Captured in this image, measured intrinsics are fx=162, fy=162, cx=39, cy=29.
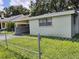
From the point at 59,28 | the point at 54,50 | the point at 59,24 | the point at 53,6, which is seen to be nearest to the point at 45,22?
the point at 59,24

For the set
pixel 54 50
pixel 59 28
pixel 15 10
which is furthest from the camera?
pixel 15 10

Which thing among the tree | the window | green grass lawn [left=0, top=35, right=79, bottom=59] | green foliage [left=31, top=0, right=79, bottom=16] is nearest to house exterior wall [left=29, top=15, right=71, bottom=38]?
the window

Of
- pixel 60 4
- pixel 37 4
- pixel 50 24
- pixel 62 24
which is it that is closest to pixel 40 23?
pixel 50 24

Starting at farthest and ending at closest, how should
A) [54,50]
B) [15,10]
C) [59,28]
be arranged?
1. [15,10]
2. [59,28]
3. [54,50]

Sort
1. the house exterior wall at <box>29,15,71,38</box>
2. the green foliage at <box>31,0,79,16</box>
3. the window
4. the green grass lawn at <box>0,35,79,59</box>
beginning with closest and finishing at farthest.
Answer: the green grass lawn at <box>0,35,79,59</box>, the house exterior wall at <box>29,15,71,38</box>, the window, the green foliage at <box>31,0,79,16</box>

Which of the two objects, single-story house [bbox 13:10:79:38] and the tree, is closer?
single-story house [bbox 13:10:79:38]

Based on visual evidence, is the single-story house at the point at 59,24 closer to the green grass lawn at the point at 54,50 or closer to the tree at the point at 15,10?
the green grass lawn at the point at 54,50

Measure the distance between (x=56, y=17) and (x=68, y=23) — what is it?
2.33 m

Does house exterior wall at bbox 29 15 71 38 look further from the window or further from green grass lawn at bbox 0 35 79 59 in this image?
green grass lawn at bbox 0 35 79 59

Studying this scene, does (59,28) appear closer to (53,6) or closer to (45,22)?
(45,22)

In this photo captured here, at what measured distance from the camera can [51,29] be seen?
20938mm

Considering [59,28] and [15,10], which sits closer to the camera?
[59,28]

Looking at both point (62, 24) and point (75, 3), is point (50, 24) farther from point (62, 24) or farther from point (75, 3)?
point (75, 3)

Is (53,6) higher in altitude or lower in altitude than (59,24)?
higher
